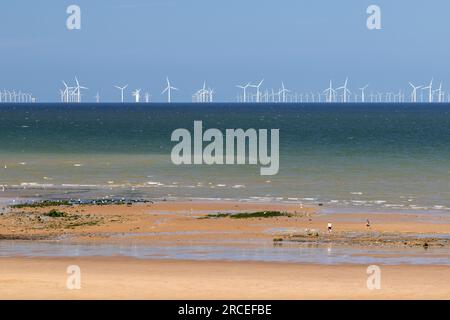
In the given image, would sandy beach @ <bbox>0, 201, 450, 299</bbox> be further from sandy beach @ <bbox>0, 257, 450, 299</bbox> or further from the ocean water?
the ocean water

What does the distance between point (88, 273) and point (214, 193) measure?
1228 inches

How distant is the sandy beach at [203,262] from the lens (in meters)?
31.0

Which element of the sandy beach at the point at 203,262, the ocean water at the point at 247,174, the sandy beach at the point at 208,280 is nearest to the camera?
the sandy beach at the point at 208,280

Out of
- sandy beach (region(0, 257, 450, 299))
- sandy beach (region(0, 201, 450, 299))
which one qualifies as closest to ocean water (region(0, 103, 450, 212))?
sandy beach (region(0, 201, 450, 299))

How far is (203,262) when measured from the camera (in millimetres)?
36594

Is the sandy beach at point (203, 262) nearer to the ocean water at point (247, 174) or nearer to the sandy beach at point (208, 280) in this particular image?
the sandy beach at point (208, 280)

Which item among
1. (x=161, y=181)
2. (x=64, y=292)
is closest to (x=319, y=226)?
(x=64, y=292)

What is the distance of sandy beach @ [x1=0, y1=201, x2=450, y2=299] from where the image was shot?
3095 centimetres

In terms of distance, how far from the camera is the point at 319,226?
46.5m

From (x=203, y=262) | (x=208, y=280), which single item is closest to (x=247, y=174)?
(x=203, y=262)

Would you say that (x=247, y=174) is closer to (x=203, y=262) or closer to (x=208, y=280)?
(x=203, y=262)

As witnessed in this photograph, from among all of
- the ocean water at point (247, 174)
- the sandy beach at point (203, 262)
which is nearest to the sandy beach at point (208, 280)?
the sandy beach at point (203, 262)
